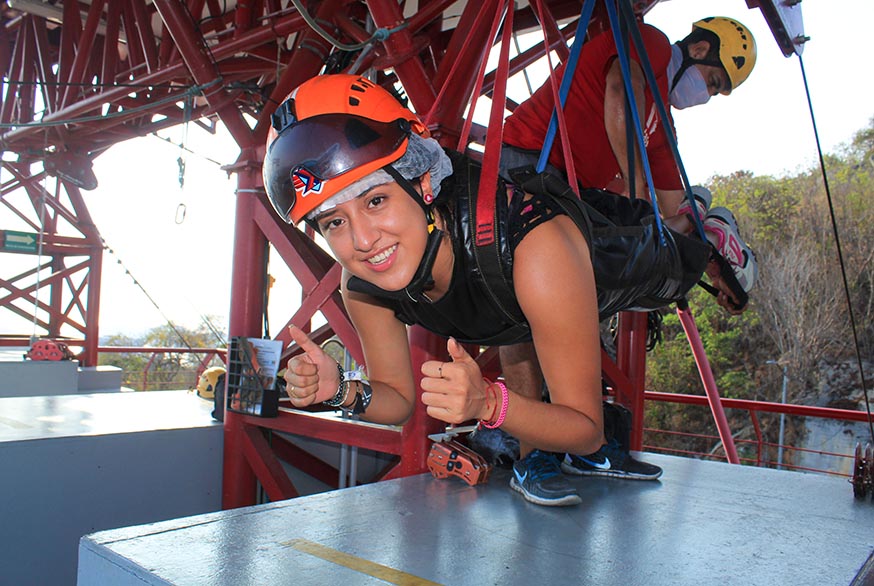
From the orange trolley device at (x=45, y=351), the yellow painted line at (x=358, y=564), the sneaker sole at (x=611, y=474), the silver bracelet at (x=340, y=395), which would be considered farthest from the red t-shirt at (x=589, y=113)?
the orange trolley device at (x=45, y=351)

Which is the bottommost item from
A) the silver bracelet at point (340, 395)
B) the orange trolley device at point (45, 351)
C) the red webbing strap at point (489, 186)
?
the orange trolley device at point (45, 351)

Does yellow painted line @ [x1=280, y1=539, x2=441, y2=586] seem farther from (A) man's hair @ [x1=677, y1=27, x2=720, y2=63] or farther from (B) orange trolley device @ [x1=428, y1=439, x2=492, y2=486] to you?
(A) man's hair @ [x1=677, y1=27, x2=720, y2=63]

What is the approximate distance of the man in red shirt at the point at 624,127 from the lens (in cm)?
290

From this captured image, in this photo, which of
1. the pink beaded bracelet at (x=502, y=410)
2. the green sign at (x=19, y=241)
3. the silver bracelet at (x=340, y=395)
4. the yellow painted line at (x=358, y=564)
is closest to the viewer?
the pink beaded bracelet at (x=502, y=410)

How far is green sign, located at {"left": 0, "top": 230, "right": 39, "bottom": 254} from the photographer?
9.60 meters

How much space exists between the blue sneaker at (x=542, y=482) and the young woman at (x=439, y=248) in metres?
0.87

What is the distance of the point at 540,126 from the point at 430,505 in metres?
1.86

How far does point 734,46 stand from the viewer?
3.21 m

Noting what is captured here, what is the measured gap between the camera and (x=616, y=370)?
4695mm

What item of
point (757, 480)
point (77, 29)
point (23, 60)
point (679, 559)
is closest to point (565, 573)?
point (679, 559)

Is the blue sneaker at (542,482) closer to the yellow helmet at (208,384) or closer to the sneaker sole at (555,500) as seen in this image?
the sneaker sole at (555,500)

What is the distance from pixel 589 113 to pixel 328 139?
1.63m

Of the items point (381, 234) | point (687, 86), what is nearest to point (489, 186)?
point (381, 234)

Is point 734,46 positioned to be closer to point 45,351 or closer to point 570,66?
point 570,66
